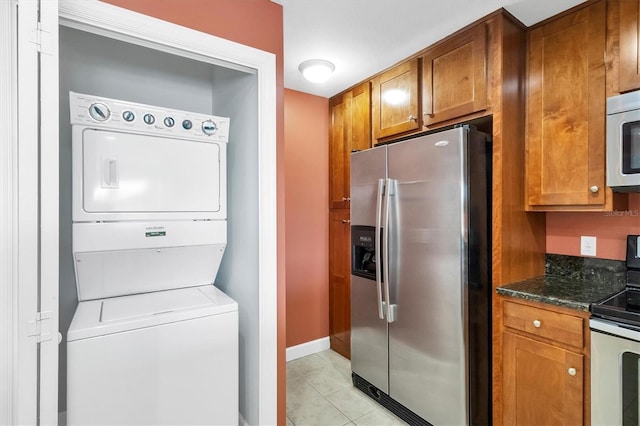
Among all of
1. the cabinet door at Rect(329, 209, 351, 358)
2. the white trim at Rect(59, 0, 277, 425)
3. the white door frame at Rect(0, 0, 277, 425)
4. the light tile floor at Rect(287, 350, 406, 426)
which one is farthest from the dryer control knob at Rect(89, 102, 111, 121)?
the light tile floor at Rect(287, 350, 406, 426)

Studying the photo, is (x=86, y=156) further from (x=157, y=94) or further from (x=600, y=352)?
(x=600, y=352)

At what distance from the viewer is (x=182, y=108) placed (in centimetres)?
217

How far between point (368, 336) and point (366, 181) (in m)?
1.12

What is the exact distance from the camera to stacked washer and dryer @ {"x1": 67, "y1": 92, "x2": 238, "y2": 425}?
4.48 ft

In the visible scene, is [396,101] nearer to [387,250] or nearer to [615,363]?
[387,250]

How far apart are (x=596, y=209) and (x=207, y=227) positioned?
2104 mm

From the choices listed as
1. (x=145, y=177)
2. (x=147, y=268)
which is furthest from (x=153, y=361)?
(x=145, y=177)

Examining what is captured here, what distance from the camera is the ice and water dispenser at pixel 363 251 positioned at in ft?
7.55

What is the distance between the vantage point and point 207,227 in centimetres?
182

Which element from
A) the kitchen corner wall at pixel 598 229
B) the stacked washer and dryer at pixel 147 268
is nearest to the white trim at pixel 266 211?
the stacked washer and dryer at pixel 147 268

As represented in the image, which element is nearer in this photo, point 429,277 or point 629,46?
point 629,46

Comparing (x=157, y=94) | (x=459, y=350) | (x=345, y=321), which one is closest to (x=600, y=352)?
(x=459, y=350)

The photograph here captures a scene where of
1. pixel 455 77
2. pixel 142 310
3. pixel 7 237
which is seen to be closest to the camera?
pixel 7 237

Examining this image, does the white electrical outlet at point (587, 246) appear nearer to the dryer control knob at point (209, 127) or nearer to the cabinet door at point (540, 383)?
the cabinet door at point (540, 383)
